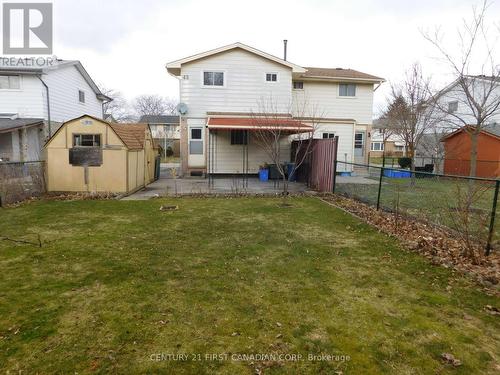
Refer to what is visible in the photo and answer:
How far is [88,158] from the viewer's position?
38.3ft

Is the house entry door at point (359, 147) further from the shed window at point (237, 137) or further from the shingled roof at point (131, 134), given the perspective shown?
the shingled roof at point (131, 134)

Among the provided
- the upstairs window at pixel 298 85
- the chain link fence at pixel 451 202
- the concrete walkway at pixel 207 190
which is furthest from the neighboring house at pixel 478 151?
the concrete walkway at pixel 207 190

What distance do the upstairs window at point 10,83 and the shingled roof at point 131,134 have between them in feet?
30.8

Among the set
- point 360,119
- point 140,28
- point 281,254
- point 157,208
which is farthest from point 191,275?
point 360,119

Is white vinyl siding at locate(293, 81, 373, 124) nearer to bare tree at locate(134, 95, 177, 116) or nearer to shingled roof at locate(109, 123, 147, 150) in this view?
shingled roof at locate(109, 123, 147, 150)

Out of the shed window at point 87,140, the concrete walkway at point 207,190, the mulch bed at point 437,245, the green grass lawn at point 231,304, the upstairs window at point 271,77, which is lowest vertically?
the green grass lawn at point 231,304

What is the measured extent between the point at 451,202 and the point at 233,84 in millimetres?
12432

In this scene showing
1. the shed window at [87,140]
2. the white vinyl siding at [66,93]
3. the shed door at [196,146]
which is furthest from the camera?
the white vinyl siding at [66,93]

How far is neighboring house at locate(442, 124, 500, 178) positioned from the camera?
1859 centimetres

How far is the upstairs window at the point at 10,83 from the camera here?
60.1 ft

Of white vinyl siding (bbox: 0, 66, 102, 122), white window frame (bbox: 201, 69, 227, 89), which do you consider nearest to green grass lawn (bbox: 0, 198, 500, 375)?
white window frame (bbox: 201, 69, 227, 89)

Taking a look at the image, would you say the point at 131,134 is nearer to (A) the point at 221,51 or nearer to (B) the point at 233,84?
(B) the point at 233,84

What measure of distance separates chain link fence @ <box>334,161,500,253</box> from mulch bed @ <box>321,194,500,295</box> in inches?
8.3

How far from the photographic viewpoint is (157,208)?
31.6 feet
